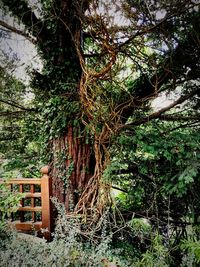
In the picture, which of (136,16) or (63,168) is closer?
(136,16)

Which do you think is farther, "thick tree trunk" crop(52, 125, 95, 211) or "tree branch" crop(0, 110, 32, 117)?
"tree branch" crop(0, 110, 32, 117)

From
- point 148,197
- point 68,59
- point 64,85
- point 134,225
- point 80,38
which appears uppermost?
point 80,38

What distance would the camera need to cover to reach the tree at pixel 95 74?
4578 mm

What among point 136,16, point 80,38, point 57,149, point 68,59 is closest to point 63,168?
point 57,149

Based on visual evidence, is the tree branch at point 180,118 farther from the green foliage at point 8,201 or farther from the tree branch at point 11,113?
the tree branch at point 11,113

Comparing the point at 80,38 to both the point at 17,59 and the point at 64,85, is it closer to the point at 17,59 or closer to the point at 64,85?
the point at 64,85

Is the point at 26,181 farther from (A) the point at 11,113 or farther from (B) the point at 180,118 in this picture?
(B) the point at 180,118

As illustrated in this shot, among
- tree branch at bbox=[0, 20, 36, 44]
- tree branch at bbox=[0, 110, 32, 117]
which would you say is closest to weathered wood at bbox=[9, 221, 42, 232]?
tree branch at bbox=[0, 110, 32, 117]

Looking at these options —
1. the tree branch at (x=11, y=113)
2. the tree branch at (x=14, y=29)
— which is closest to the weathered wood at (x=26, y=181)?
the tree branch at (x=11, y=113)

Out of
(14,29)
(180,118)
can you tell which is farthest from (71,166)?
(14,29)

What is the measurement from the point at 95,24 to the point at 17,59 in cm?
199

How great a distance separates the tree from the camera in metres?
4.58

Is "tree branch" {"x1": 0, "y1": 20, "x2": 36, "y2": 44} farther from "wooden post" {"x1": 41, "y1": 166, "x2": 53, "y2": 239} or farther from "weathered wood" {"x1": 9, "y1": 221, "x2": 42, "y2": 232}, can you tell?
"weathered wood" {"x1": 9, "y1": 221, "x2": 42, "y2": 232}

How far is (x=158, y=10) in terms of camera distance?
4.44 metres
